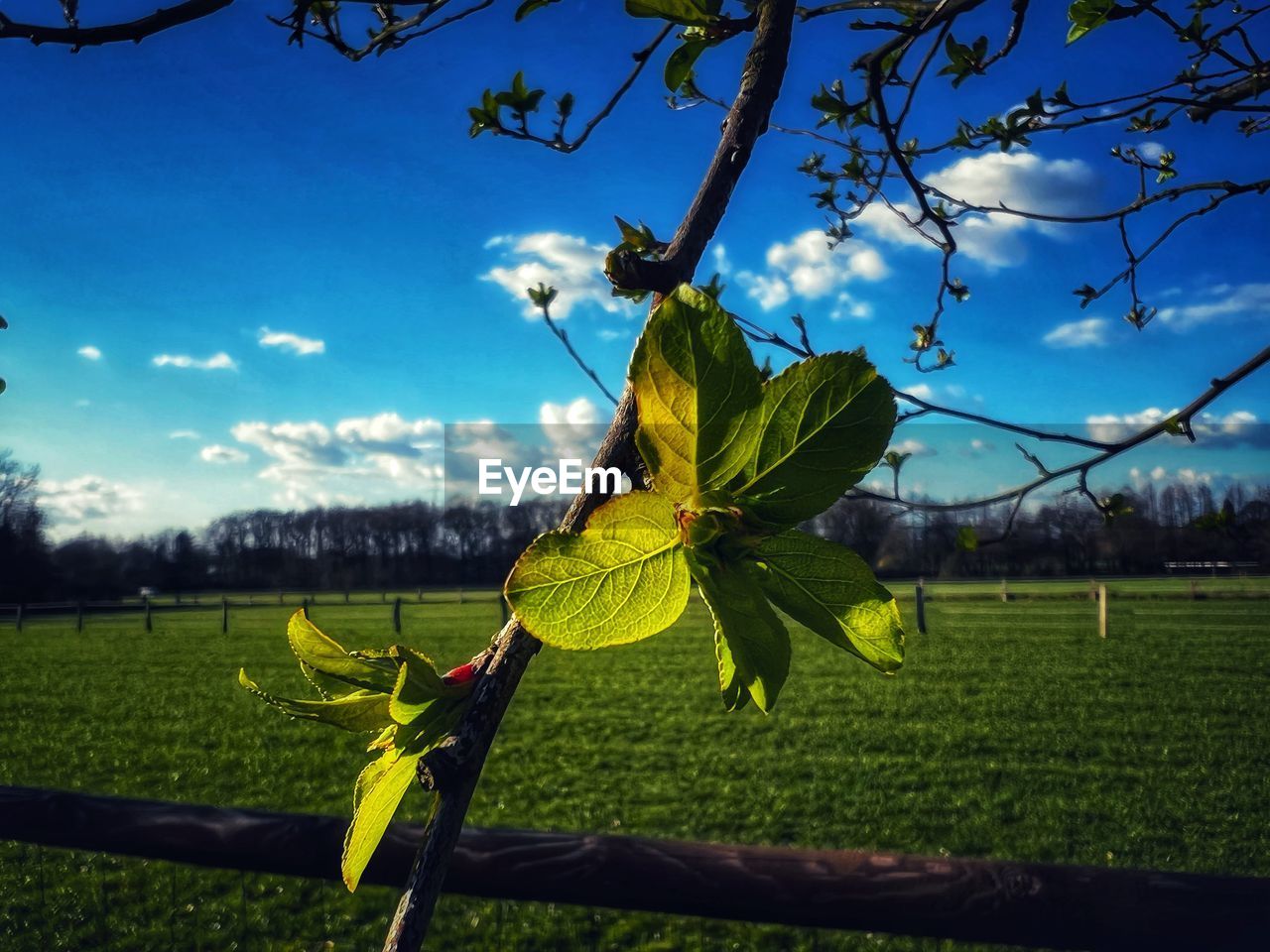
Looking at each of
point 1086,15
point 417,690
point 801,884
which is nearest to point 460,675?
point 417,690

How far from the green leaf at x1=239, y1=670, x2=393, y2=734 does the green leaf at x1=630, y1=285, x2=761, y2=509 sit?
0.11 meters

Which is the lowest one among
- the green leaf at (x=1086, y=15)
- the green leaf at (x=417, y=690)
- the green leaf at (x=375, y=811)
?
the green leaf at (x=375, y=811)

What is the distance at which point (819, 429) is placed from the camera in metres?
0.19

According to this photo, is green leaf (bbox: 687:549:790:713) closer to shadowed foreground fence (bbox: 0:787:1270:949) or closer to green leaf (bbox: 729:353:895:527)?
green leaf (bbox: 729:353:895:527)

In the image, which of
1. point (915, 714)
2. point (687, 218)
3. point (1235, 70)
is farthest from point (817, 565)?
point (915, 714)

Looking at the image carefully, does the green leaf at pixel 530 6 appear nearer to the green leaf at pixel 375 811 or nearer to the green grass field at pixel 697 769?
the green leaf at pixel 375 811

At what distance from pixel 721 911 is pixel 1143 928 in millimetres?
729

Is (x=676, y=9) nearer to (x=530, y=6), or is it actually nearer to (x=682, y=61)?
(x=682, y=61)

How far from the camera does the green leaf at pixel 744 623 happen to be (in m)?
0.19

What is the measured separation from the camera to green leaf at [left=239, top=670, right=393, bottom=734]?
0.23 m

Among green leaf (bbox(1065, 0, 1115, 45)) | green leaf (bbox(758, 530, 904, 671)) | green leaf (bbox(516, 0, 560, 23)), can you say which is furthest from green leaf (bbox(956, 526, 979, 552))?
green leaf (bbox(758, 530, 904, 671))

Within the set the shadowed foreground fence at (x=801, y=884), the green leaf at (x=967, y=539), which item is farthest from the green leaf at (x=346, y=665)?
the shadowed foreground fence at (x=801, y=884)

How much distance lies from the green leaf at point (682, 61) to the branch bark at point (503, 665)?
77mm

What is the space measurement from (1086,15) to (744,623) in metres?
1.03
